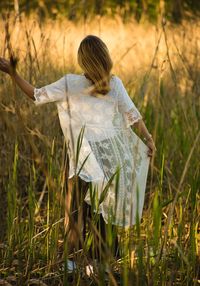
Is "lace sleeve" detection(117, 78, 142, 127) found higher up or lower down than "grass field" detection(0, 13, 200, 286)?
higher up

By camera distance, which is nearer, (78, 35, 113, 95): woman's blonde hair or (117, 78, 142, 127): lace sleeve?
(78, 35, 113, 95): woman's blonde hair

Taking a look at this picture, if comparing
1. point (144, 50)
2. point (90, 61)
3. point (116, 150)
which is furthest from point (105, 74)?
point (144, 50)

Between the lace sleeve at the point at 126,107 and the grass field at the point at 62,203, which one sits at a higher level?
the lace sleeve at the point at 126,107

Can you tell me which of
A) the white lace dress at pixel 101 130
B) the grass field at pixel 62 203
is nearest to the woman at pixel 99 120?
the white lace dress at pixel 101 130

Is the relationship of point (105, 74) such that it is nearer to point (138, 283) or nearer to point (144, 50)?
point (138, 283)

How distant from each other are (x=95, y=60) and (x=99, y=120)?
0.24 metres

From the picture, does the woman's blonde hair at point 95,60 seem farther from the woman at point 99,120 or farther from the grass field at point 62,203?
the grass field at point 62,203

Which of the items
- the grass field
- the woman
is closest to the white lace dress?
the woman

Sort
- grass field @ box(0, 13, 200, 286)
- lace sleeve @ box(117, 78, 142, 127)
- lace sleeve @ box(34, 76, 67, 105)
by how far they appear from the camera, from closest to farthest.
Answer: grass field @ box(0, 13, 200, 286) < lace sleeve @ box(34, 76, 67, 105) < lace sleeve @ box(117, 78, 142, 127)

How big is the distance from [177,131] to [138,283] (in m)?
1.82

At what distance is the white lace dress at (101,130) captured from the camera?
2.71 m

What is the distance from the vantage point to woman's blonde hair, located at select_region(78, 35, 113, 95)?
2682 millimetres

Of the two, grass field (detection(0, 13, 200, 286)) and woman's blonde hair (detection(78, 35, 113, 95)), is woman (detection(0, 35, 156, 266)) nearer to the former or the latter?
woman's blonde hair (detection(78, 35, 113, 95))

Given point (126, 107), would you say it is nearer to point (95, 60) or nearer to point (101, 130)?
point (101, 130)
